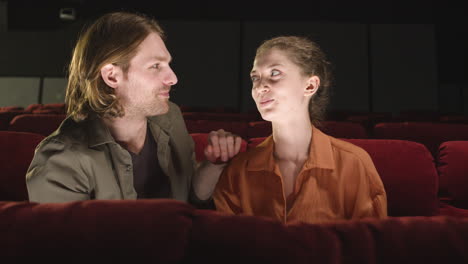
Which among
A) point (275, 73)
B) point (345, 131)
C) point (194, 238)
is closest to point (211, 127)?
point (345, 131)

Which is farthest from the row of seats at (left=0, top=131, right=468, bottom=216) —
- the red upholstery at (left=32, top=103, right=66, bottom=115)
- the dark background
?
the dark background

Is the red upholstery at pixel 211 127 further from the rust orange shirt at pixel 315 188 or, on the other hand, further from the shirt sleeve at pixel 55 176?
the shirt sleeve at pixel 55 176

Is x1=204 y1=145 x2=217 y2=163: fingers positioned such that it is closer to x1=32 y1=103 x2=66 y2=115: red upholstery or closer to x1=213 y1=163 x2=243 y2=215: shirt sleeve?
x1=213 y1=163 x2=243 y2=215: shirt sleeve

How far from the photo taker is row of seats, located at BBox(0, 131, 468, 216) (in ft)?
3.91

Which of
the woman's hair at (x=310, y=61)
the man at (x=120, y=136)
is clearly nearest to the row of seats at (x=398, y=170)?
the woman's hair at (x=310, y=61)

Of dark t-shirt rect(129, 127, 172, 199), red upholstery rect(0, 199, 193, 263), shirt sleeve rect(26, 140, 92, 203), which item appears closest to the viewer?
red upholstery rect(0, 199, 193, 263)

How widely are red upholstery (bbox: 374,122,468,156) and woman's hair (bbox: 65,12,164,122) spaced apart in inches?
56.6

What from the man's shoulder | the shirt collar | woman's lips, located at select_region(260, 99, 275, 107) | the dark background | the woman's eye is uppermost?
the dark background

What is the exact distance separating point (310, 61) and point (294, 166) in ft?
1.17

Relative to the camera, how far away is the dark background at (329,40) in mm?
6512

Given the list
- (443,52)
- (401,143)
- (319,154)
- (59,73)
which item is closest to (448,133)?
(401,143)

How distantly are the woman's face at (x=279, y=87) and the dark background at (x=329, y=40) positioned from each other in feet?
19.1

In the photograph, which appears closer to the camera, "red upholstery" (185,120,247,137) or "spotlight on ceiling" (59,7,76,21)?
"red upholstery" (185,120,247,137)

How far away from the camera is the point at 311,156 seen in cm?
101
